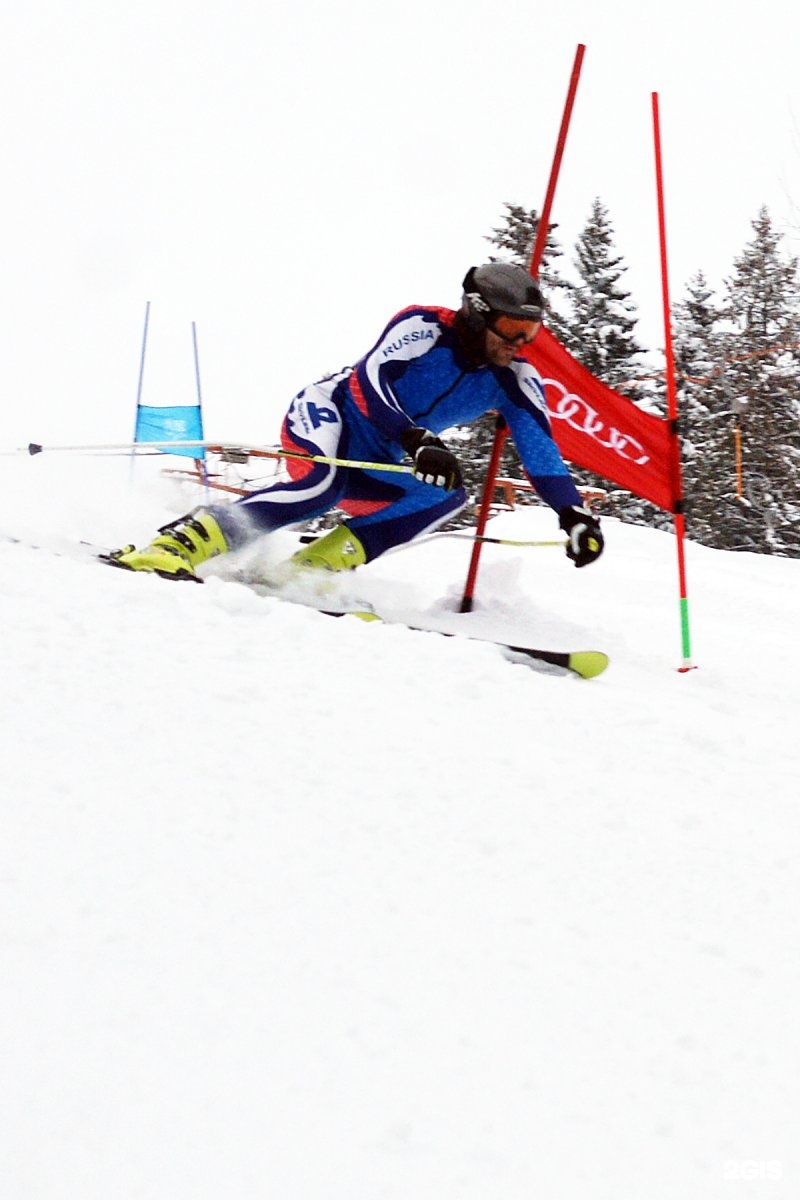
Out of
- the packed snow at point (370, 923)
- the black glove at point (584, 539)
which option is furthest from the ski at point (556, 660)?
the black glove at point (584, 539)

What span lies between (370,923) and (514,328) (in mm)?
3095

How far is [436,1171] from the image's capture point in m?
1.20

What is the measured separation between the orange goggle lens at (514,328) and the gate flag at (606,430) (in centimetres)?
52

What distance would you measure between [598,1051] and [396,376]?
336 cm

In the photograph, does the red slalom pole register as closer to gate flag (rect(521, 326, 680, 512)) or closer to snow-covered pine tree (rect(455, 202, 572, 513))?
gate flag (rect(521, 326, 680, 512))

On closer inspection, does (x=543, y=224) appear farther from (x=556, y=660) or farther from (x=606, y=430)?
(x=556, y=660)

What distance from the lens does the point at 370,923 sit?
5.28 ft

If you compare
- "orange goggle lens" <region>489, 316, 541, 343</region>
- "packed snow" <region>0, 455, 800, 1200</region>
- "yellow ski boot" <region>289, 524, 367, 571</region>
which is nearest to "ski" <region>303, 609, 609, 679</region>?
"packed snow" <region>0, 455, 800, 1200</region>

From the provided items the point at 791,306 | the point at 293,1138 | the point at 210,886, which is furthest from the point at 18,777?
the point at 791,306

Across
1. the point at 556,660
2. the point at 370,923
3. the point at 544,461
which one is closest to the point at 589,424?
the point at 544,461

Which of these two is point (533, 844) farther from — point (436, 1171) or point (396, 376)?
point (396, 376)

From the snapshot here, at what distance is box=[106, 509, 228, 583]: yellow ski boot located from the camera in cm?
387

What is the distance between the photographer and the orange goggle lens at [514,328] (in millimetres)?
4172

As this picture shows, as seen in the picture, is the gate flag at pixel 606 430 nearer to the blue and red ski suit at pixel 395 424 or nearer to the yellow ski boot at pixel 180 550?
the blue and red ski suit at pixel 395 424
